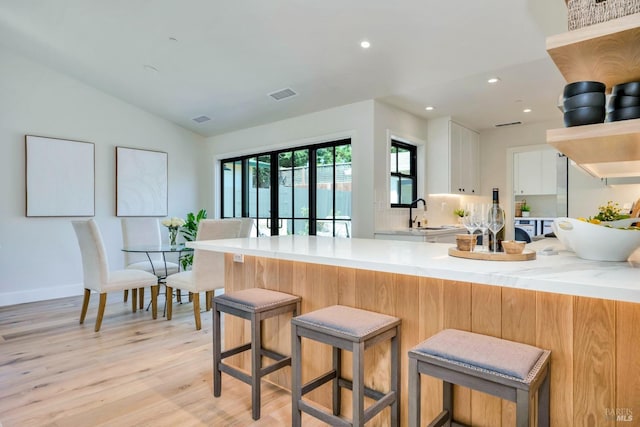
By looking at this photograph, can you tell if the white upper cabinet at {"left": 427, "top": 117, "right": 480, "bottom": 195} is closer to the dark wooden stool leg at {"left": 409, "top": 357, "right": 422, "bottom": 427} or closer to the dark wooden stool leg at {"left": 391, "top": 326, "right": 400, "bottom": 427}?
the dark wooden stool leg at {"left": 391, "top": 326, "right": 400, "bottom": 427}

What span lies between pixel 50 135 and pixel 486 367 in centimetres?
573

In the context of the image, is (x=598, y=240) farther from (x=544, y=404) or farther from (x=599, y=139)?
(x=544, y=404)

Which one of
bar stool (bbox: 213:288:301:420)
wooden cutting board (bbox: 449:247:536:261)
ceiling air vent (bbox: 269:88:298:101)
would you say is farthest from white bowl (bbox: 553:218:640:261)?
ceiling air vent (bbox: 269:88:298:101)

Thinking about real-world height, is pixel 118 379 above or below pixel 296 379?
below

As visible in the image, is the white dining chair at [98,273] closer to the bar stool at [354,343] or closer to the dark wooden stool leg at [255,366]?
the dark wooden stool leg at [255,366]

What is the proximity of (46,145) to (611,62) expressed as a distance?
5.80m

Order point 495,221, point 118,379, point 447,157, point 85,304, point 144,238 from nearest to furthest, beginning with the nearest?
point 495,221
point 118,379
point 85,304
point 144,238
point 447,157

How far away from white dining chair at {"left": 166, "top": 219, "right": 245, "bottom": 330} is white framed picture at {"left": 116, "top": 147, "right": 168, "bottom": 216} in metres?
2.36

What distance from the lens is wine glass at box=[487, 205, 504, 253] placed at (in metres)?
1.66

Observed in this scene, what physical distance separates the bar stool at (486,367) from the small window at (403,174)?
3.67m

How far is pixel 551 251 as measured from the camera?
5.95 ft

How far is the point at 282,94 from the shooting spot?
4582 millimetres

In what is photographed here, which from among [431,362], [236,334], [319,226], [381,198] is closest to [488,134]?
[381,198]

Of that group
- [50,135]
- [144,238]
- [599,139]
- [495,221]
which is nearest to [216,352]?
[495,221]
